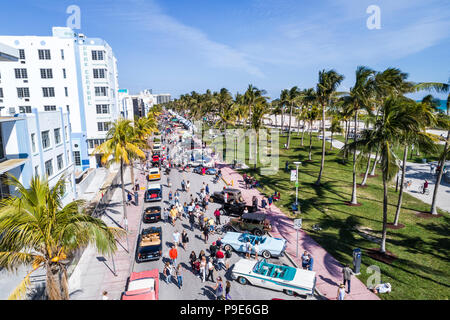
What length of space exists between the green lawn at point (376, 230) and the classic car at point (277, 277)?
13.5 feet

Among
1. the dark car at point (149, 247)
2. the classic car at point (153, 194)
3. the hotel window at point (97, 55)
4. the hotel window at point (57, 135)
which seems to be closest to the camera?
the dark car at point (149, 247)

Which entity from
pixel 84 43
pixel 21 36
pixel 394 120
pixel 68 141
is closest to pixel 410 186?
pixel 394 120

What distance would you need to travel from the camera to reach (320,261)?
18.8 m

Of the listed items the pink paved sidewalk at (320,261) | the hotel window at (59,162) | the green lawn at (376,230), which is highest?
the hotel window at (59,162)

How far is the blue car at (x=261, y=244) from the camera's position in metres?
19.4

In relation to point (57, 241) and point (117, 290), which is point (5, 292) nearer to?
point (117, 290)

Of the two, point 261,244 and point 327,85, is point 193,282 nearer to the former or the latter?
point 261,244

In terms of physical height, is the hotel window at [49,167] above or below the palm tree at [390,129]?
below

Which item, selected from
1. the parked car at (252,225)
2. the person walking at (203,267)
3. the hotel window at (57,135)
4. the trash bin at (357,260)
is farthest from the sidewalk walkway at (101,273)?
the trash bin at (357,260)

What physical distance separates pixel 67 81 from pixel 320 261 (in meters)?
45.7

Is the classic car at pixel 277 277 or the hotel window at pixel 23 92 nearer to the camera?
the classic car at pixel 277 277

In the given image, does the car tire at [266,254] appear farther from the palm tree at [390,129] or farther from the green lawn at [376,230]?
the palm tree at [390,129]

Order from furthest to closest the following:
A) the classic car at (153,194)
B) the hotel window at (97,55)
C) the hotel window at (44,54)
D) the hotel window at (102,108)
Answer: the hotel window at (102,108) → the hotel window at (97,55) → the hotel window at (44,54) → the classic car at (153,194)

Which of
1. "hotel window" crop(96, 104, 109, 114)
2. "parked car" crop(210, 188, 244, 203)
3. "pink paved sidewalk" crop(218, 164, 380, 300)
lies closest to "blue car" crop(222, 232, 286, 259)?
"pink paved sidewalk" crop(218, 164, 380, 300)
